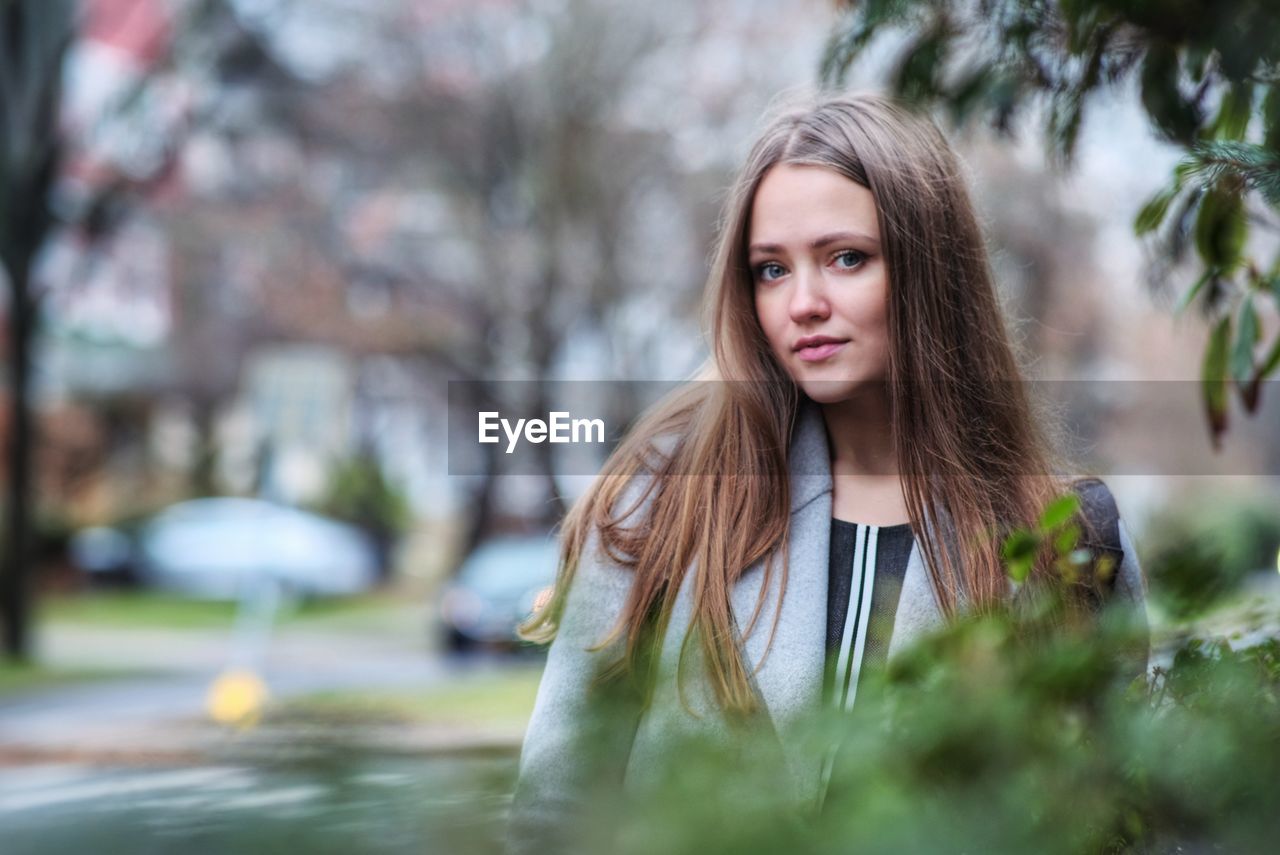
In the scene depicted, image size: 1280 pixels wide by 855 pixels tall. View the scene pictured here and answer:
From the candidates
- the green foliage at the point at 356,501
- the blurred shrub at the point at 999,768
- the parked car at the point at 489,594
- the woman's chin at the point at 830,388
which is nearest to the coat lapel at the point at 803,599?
the woman's chin at the point at 830,388

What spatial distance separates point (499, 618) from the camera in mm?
15930

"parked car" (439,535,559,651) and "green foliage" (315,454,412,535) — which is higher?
"green foliage" (315,454,412,535)

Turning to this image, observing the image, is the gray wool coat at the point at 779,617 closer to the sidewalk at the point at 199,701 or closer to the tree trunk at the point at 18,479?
the sidewalk at the point at 199,701

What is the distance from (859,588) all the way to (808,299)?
38 centimetres

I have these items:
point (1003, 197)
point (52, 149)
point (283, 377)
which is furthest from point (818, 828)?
point (1003, 197)

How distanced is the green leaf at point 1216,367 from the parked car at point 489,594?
1385 centimetres

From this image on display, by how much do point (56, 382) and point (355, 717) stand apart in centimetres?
2905

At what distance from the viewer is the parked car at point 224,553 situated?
89.8 feet

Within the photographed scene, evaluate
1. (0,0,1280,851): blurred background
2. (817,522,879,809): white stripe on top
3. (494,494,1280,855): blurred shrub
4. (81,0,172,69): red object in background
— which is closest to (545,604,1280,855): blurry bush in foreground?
(494,494,1280,855): blurred shrub

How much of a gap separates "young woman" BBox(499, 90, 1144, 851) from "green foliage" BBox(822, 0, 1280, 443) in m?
0.14

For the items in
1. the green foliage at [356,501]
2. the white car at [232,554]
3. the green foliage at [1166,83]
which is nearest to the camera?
the green foliage at [1166,83]

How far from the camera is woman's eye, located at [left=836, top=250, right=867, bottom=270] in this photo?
1.77 metres

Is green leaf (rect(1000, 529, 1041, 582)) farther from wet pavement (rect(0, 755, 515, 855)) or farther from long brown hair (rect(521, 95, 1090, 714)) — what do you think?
long brown hair (rect(521, 95, 1090, 714))

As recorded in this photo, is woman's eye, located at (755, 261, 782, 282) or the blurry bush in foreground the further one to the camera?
woman's eye, located at (755, 261, 782, 282)
